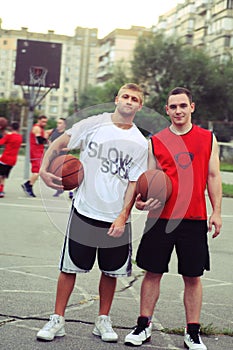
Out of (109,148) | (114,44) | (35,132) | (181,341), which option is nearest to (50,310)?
(181,341)

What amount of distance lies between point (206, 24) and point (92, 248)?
80823 mm

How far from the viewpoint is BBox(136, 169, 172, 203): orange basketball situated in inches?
205

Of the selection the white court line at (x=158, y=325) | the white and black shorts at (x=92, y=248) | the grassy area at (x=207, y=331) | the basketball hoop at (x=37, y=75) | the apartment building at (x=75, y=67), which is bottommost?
the white court line at (x=158, y=325)

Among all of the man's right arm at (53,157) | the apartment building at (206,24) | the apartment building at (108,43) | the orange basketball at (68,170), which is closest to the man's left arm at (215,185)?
the orange basketball at (68,170)

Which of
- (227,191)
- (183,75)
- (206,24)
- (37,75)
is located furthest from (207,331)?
(206,24)

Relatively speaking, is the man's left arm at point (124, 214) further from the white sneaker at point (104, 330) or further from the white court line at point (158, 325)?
the white court line at point (158, 325)

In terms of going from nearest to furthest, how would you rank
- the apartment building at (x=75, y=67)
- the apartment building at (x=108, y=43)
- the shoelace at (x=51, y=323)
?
the shoelace at (x=51, y=323), the apartment building at (x=108, y=43), the apartment building at (x=75, y=67)

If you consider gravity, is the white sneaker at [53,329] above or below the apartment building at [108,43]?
below

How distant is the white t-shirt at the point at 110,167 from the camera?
211 inches

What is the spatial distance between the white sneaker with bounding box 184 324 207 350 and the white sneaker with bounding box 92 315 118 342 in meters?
0.53

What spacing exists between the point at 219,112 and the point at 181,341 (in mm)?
57024

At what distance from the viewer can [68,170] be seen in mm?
5492

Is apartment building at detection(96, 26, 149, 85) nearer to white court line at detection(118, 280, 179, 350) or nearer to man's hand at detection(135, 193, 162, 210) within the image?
white court line at detection(118, 280, 179, 350)

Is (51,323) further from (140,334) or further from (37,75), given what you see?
(37,75)
